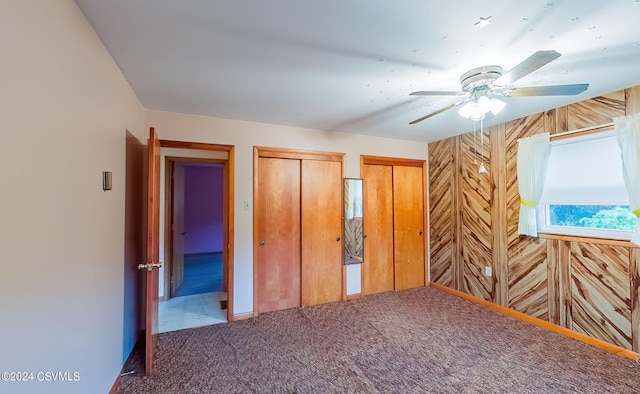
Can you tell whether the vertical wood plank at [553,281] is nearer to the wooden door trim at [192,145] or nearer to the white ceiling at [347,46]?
Answer: the white ceiling at [347,46]

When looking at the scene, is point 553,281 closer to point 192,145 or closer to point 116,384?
point 116,384

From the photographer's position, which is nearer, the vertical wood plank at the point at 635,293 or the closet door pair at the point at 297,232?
the vertical wood plank at the point at 635,293

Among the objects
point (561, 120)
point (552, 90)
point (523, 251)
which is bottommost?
point (523, 251)

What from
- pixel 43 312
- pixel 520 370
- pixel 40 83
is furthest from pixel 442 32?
pixel 520 370

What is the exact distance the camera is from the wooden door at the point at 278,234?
10.2 feet

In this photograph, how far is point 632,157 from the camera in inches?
83.2

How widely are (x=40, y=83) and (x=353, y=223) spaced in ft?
10.4

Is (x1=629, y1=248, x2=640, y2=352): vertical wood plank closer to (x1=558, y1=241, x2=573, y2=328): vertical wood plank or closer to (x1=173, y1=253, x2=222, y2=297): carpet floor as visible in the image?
(x1=558, y1=241, x2=573, y2=328): vertical wood plank

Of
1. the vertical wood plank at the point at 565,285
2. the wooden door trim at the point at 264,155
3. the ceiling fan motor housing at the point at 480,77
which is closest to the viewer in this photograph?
the ceiling fan motor housing at the point at 480,77

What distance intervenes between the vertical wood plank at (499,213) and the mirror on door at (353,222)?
5.55 feet

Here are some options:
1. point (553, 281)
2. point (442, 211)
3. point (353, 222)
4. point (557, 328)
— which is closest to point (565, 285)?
point (553, 281)

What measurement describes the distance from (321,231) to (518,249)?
239cm

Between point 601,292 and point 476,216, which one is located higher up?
point 476,216

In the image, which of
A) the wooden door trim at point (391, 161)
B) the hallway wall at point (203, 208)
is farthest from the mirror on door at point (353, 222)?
the hallway wall at point (203, 208)
